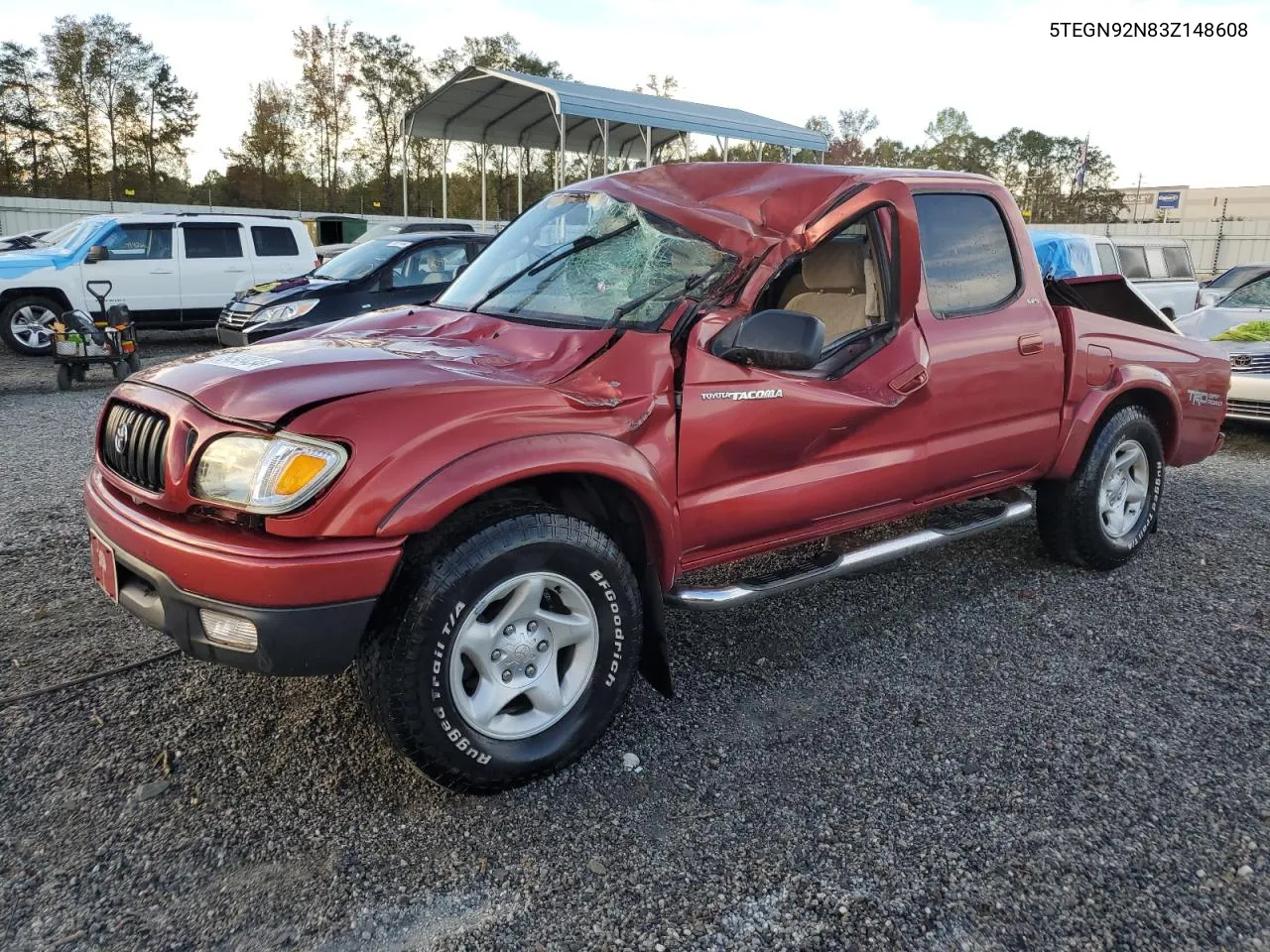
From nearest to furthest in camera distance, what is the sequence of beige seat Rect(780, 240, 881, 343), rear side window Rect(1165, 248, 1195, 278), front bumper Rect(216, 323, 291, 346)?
1. beige seat Rect(780, 240, 881, 343)
2. front bumper Rect(216, 323, 291, 346)
3. rear side window Rect(1165, 248, 1195, 278)

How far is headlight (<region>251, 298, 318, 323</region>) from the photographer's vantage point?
970 cm

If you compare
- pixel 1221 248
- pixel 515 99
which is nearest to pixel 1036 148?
pixel 1221 248

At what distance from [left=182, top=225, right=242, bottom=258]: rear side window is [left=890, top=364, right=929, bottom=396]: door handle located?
12.5 m

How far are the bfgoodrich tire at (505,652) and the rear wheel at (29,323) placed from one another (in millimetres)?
12478

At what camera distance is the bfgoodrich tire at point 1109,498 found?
4434 millimetres

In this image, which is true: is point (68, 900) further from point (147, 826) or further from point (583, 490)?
point (583, 490)

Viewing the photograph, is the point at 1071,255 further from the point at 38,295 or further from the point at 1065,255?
the point at 38,295

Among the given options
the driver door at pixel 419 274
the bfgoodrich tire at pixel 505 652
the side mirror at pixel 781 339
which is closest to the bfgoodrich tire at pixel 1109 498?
the side mirror at pixel 781 339

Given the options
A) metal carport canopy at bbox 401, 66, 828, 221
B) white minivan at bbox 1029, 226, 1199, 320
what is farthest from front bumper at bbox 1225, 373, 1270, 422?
metal carport canopy at bbox 401, 66, 828, 221

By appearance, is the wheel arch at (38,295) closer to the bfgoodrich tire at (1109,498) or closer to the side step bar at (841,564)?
the side step bar at (841,564)

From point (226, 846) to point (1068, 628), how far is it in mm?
3425

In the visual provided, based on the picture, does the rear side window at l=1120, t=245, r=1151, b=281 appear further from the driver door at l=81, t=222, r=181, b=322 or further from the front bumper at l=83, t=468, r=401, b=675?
the driver door at l=81, t=222, r=181, b=322

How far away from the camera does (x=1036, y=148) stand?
73062mm

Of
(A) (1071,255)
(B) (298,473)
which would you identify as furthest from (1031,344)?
(A) (1071,255)
